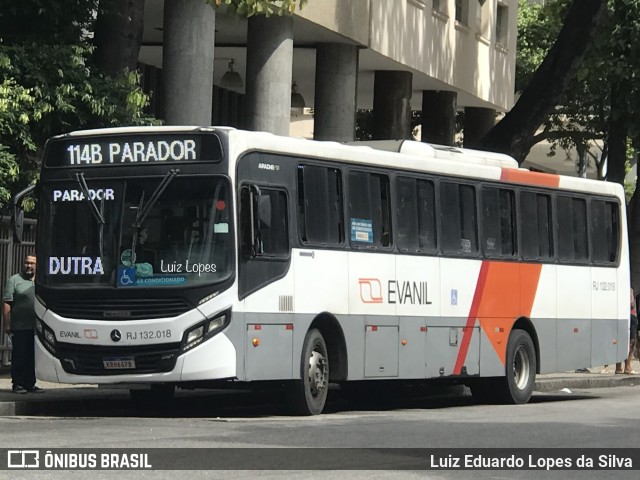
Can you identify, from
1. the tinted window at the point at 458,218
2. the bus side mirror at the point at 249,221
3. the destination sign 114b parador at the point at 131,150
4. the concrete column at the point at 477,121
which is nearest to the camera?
the bus side mirror at the point at 249,221

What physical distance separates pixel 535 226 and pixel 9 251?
7.37m

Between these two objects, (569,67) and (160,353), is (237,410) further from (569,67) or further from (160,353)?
(569,67)

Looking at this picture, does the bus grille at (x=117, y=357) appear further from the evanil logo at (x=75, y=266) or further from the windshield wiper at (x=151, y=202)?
the windshield wiper at (x=151, y=202)

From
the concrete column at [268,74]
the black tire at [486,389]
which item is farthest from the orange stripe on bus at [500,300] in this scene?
the concrete column at [268,74]

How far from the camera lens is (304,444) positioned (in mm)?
13977

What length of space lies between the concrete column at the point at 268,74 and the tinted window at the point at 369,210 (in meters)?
8.90

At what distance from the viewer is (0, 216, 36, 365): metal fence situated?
939 inches

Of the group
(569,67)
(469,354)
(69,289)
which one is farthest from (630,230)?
(69,289)

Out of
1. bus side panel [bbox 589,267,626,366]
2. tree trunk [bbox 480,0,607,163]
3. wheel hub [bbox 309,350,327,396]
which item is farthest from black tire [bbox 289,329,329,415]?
tree trunk [bbox 480,0,607,163]

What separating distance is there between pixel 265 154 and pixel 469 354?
205 inches

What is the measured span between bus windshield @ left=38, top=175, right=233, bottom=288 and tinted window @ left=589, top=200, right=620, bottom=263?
9.24m

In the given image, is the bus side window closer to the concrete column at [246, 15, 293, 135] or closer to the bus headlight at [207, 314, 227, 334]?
the bus headlight at [207, 314, 227, 334]

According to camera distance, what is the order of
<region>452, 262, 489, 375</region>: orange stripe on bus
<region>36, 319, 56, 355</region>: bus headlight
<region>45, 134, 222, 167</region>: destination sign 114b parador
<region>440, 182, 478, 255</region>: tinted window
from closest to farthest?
<region>45, 134, 222, 167</region>: destination sign 114b parador
<region>36, 319, 56, 355</region>: bus headlight
<region>440, 182, 478, 255</region>: tinted window
<region>452, 262, 489, 375</region>: orange stripe on bus

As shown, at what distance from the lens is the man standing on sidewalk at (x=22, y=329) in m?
20.1
